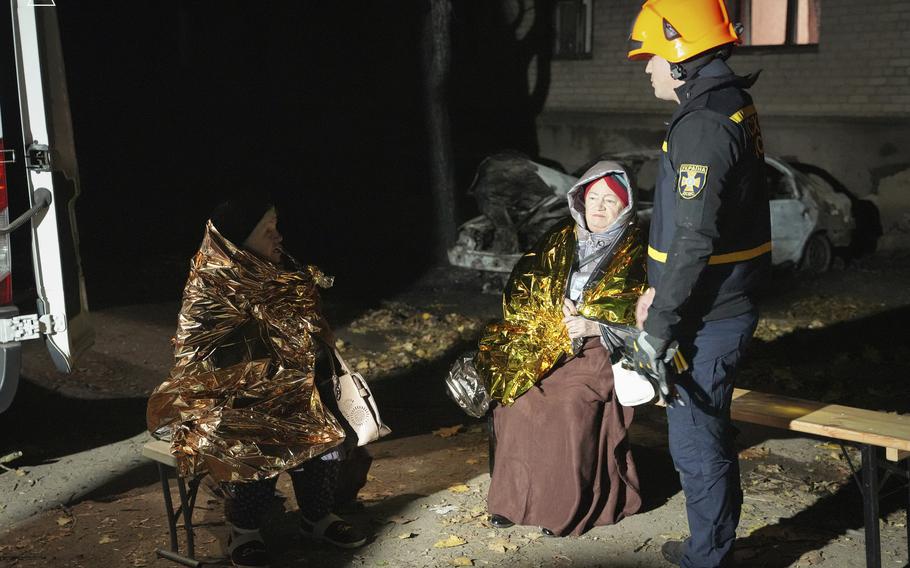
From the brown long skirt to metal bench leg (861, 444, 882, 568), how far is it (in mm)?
1092

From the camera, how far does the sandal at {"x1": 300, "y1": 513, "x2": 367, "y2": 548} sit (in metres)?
4.50

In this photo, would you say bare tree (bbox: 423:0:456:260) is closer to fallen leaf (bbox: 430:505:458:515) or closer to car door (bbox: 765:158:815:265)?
car door (bbox: 765:158:815:265)

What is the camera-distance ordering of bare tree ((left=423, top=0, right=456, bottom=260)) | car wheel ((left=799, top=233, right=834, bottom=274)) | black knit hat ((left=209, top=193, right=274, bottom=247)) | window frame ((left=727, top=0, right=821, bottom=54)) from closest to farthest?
black knit hat ((left=209, top=193, right=274, bottom=247))
car wheel ((left=799, top=233, right=834, bottom=274))
bare tree ((left=423, top=0, right=456, bottom=260))
window frame ((left=727, top=0, right=821, bottom=54))

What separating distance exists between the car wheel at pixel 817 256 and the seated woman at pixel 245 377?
8686 millimetres

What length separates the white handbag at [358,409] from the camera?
434 cm

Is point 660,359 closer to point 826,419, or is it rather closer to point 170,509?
point 826,419

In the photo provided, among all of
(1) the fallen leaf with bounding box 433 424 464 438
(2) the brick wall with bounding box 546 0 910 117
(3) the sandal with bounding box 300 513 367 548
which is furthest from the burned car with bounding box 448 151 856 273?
(3) the sandal with bounding box 300 513 367 548

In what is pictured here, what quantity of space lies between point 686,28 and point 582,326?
4.62 ft

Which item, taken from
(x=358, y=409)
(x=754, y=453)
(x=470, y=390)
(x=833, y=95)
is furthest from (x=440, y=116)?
(x=358, y=409)

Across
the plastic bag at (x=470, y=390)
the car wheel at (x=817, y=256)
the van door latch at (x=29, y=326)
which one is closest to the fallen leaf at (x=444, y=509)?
the plastic bag at (x=470, y=390)

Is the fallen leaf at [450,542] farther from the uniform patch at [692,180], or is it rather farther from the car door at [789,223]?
the car door at [789,223]

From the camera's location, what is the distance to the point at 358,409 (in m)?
4.35

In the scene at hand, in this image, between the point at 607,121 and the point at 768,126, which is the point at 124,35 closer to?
the point at 607,121

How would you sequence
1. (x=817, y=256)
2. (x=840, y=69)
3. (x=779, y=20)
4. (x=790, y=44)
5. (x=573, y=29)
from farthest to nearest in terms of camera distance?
(x=573, y=29), (x=779, y=20), (x=790, y=44), (x=840, y=69), (x=817, y=256)
